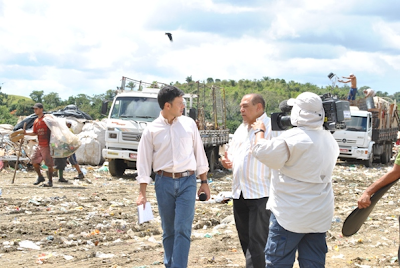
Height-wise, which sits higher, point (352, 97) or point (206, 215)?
point (352, 97)

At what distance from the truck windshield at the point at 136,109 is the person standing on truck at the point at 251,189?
9.24m

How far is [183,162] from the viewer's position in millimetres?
4617

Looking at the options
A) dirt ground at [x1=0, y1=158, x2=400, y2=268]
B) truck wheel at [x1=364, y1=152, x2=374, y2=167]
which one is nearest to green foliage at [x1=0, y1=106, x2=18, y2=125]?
dirt ground at [x1=0, y1=158, x2=400, y2=268]

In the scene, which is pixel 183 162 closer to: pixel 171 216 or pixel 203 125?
pixel 171 216

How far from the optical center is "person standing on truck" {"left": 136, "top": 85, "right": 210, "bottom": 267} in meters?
4.57

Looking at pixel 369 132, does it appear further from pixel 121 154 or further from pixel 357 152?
pixel 121 154

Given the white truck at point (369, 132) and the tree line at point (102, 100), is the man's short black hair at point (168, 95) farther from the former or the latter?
the white truck at point (369, 132)

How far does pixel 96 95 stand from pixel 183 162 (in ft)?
112

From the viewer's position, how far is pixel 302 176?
12.0 ft

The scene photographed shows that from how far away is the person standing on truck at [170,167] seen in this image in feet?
15.0

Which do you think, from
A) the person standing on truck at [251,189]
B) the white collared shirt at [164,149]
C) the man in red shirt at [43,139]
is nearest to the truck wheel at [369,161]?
the man in red shirt at [43,139]

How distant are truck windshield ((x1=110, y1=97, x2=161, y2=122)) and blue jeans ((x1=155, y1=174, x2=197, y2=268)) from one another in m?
9.26

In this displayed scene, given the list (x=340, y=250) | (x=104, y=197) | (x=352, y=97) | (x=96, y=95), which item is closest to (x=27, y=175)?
(x=104, y=197)

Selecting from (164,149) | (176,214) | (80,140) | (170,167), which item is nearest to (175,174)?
(170,167)
